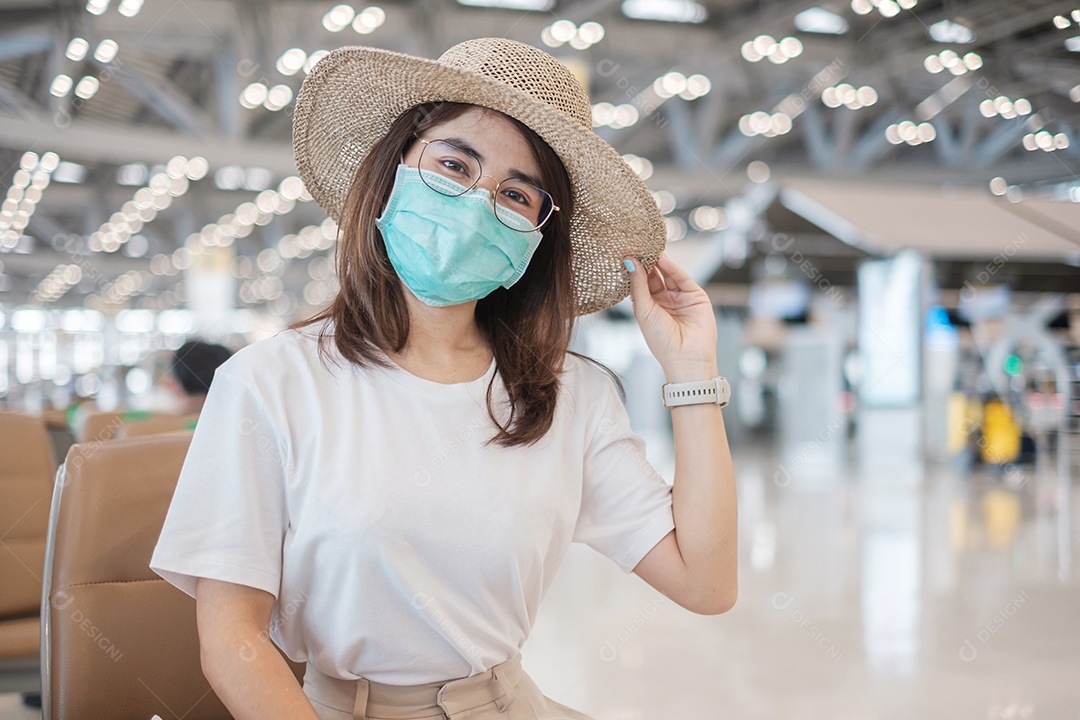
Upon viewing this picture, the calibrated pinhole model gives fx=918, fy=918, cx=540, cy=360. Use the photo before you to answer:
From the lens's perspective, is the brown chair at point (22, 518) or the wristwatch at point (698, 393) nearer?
the wristwatch at point (698, 393)

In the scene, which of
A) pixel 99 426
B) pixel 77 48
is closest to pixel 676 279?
pixel 99 426

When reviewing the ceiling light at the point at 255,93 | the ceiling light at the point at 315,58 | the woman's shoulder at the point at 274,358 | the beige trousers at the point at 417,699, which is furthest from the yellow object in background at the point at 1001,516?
the ceiling light at the point at 255,93

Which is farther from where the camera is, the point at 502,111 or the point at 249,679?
the point at 502,111

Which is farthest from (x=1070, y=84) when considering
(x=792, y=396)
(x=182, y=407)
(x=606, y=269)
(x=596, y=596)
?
(x=792, y=396)

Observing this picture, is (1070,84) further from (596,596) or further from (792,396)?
(792,396)

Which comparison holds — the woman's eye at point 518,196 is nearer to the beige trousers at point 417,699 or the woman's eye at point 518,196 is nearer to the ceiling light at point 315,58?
the ceiling light at point 315,58

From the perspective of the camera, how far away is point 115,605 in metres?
1.43

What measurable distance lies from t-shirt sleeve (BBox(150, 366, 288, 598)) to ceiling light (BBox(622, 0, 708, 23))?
41.5 ft

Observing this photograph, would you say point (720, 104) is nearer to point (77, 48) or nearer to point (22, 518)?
point (77, 48)

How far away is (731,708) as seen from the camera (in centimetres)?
302

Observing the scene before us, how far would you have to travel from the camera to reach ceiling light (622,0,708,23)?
12.8 m

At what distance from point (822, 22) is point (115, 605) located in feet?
44.4

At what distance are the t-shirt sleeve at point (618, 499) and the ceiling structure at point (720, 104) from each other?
3494 mm

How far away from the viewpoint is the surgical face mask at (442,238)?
135 cm
